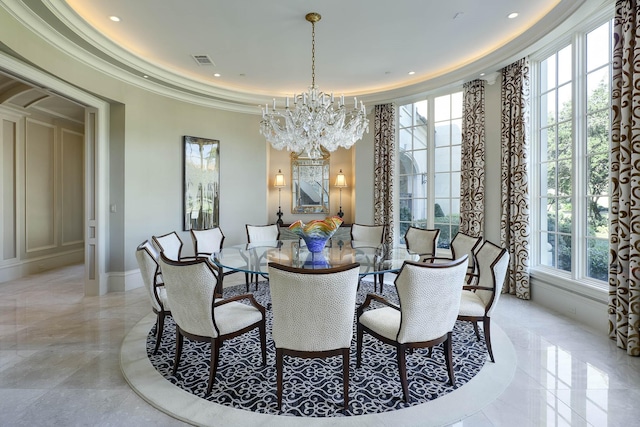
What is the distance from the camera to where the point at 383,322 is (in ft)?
7.56

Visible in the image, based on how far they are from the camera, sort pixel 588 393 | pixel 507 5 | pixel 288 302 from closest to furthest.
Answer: pixel 288 302 → pixel 588 393 → pixel 507 5

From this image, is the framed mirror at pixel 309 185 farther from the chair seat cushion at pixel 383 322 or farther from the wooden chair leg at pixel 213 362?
the wooden chair leg at pixel 213 362

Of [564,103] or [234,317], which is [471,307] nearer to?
[234,317]

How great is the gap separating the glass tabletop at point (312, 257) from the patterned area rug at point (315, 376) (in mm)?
722

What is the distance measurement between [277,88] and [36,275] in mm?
5314

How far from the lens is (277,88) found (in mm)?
5707

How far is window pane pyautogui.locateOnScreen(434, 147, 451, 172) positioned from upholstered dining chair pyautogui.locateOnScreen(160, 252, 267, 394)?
4.16m

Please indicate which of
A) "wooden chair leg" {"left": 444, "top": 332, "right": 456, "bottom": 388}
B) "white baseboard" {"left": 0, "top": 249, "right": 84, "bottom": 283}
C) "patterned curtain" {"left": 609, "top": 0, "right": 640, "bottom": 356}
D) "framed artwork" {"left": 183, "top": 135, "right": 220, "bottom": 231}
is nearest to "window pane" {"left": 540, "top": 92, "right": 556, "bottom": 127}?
"patterned curtain" {"left": 609, "top": 0, "right": 640, "bottom": 356}

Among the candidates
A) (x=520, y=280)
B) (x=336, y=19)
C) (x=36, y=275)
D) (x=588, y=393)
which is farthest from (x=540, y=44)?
(x=36, y=275)

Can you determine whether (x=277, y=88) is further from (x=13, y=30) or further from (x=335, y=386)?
(x=335, y=386)

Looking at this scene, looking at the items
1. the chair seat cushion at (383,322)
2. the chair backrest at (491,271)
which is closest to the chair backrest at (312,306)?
the chair seat cushion at (383,322)

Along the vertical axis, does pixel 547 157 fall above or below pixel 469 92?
below

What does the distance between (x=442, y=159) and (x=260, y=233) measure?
3217mm

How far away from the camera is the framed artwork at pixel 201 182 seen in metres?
5.46
